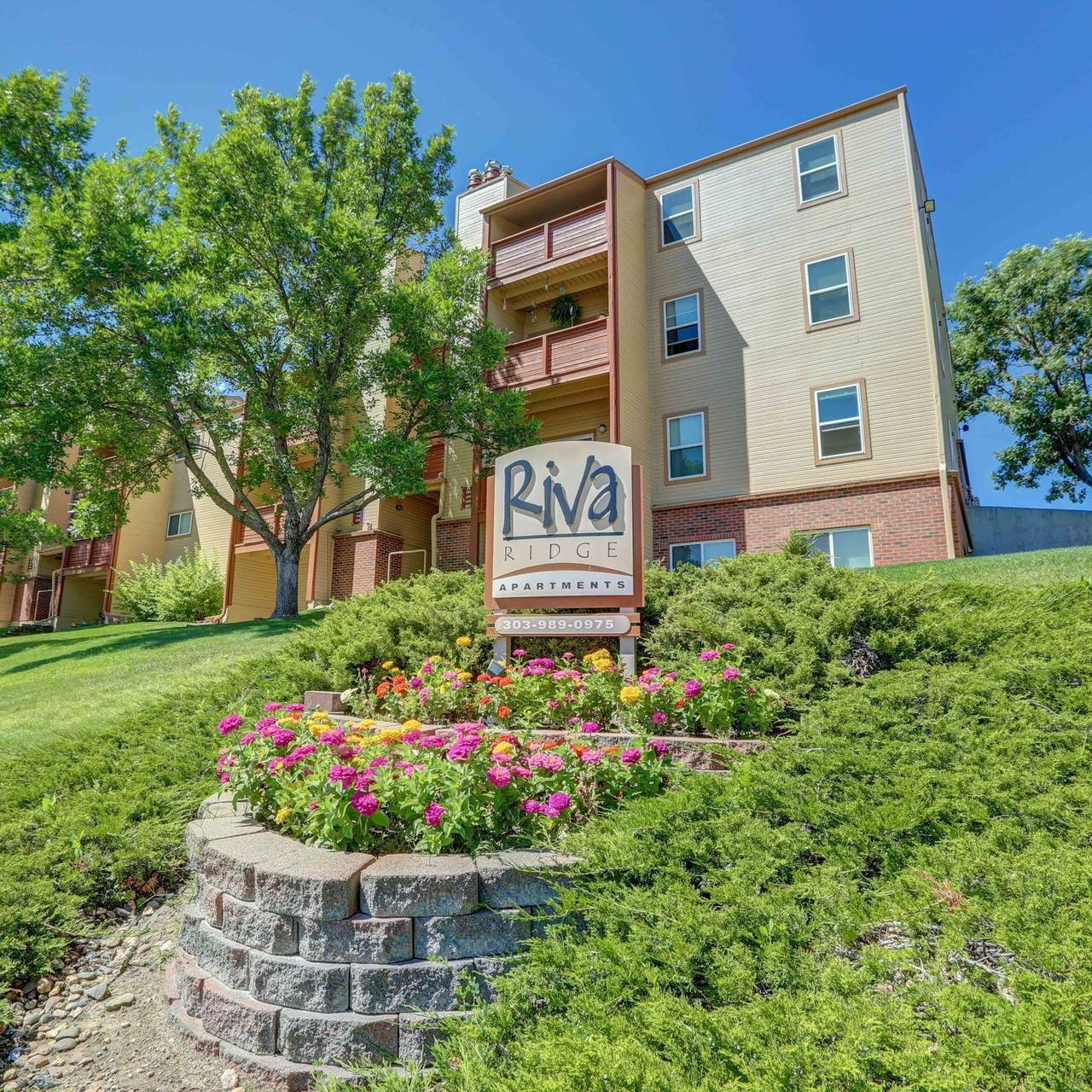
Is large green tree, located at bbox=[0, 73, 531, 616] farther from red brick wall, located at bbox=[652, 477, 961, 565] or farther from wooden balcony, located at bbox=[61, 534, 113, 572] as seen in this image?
wooden balcony, located at bbox=[61, 534, 113, 572]

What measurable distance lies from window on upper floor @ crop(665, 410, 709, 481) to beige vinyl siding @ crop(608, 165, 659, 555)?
1.33ft

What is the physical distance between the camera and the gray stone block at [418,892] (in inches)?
121

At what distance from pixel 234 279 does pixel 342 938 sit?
49.3 feet

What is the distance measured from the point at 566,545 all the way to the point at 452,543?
10513 mm

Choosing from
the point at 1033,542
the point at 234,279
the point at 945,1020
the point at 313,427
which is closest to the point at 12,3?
the point at 234,279

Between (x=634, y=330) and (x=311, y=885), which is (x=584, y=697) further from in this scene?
(x=634, y=330)

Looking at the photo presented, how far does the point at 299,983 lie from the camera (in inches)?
120

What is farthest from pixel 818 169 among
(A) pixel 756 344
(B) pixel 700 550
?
(B) pixel 700 550

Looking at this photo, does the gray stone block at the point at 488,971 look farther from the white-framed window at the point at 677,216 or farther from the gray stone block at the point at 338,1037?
the white-framed window at the point at 677,216

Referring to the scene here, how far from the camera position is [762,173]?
15.4m

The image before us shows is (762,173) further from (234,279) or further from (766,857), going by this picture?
(766,857)

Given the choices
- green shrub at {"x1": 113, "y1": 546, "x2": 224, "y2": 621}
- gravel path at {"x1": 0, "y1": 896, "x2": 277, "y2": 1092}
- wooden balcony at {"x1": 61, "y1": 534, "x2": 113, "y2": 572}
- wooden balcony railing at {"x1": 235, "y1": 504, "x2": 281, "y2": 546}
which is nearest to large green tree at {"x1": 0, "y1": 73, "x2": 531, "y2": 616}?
wooden balcony railing at {"x1": 235, "y1": 504, "x2": 281, "y2": 546}

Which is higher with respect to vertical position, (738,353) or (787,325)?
(787,325)

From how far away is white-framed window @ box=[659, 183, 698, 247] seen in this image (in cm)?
1619
